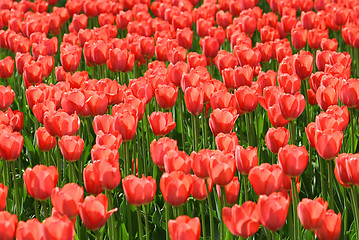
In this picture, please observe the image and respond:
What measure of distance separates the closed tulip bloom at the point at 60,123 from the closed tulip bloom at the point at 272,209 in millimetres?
1208

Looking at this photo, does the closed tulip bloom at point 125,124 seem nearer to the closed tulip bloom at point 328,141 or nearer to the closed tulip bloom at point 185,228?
the closed tulip bloom at point 328,141

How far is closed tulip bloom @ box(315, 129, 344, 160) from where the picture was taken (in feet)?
8.68

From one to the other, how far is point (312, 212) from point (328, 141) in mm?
537

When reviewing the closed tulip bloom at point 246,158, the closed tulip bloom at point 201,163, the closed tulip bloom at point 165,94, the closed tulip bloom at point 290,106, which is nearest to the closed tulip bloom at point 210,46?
the closed tulip bloom at point 165,94

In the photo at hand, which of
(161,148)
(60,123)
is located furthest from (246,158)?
(60,123)

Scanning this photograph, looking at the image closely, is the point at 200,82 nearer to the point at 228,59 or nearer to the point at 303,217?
the point at 228,59

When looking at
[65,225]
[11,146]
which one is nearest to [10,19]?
[11,146]

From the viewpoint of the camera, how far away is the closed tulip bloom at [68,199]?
2.26 m

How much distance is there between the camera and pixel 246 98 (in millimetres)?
3393

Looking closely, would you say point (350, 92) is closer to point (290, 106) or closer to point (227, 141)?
point (290, 106)

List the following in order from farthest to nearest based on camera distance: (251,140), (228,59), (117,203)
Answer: (228,59) < (251,140) < (117,203)

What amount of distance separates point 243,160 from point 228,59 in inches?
67.4

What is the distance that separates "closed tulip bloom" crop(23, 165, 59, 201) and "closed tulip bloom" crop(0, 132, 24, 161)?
1.45ft

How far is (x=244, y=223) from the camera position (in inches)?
84.7
